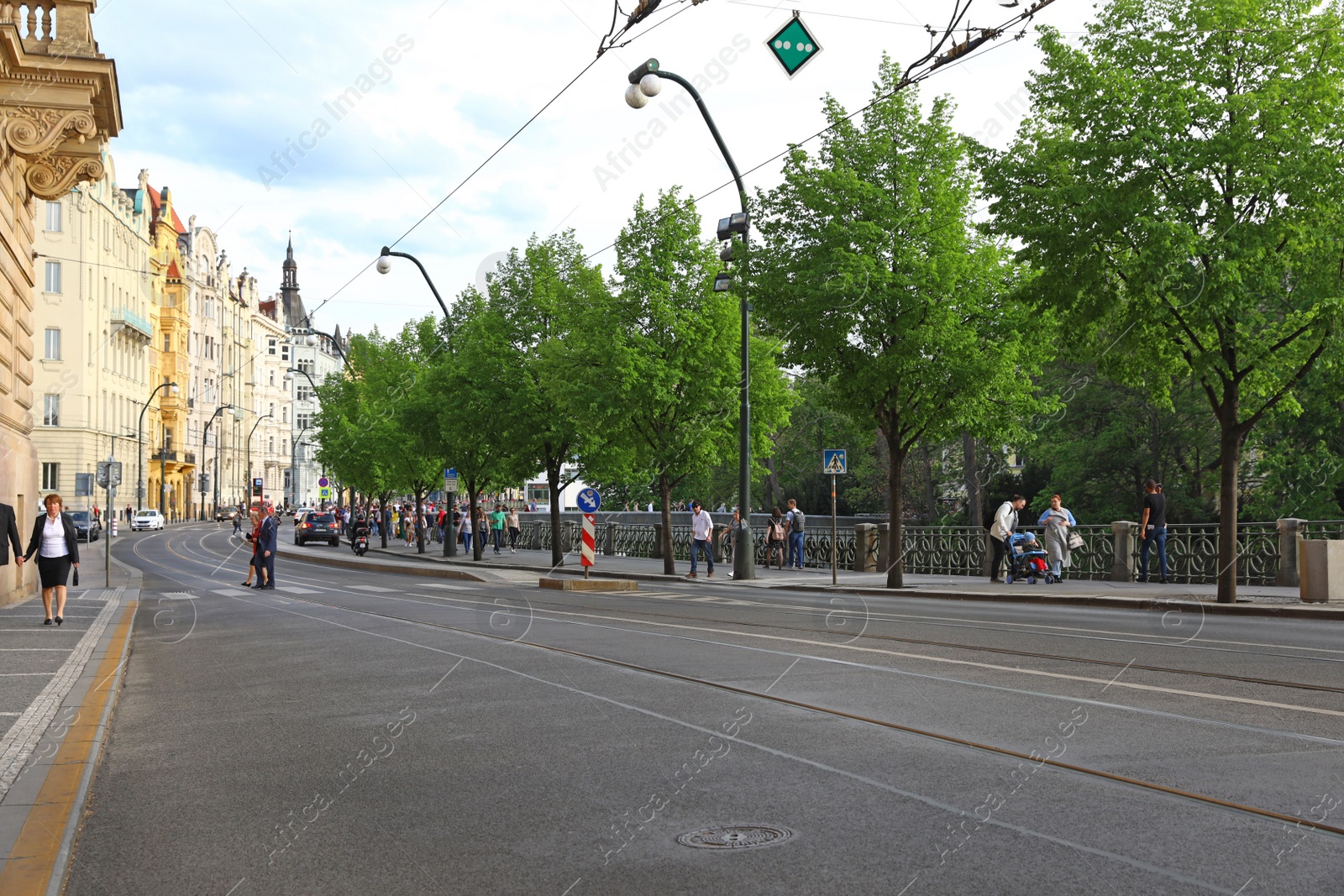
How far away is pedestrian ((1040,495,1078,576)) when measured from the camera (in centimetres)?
2509

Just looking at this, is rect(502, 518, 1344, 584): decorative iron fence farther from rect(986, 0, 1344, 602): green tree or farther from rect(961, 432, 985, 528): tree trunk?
rect(961, 432, 985, 528): tree trunk

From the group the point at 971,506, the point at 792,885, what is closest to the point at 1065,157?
the point at 792,885

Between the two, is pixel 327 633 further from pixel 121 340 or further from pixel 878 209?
pixel 121 340

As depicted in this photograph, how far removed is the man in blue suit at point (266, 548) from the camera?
26062 millimetres

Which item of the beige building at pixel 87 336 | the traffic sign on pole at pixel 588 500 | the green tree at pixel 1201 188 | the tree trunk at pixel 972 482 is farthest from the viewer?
the beige building at pixel 87 336

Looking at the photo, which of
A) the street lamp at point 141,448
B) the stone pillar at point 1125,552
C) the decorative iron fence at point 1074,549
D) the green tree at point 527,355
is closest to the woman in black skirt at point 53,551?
the stone pillar at point 1125,552

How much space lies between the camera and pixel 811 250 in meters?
25.0

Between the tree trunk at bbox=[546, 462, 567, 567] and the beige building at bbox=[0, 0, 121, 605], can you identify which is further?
the tree trunk at bbox=[546, 462, 567, 567]

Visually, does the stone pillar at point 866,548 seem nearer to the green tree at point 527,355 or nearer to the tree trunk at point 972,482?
the green tree at point 527,355

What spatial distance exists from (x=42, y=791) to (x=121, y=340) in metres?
88.1

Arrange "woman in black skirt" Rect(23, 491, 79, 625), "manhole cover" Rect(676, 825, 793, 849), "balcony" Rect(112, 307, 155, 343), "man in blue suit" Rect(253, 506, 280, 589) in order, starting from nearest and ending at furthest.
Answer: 1. "manhole cover" Rect(676, 825, 793, 849)
2. "woman in black skirt" Rect(23, 491, 79, 625)
3. "man in blue suit" Rect(253, 506, 280, 589)
4. "balcony" Rect(112, 307, 155, 343)

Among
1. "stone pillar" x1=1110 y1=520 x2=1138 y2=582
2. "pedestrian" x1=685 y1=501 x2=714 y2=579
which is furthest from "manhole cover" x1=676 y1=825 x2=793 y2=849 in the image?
"pedestrian" x1=685 y1=501 x2=714 y2=579

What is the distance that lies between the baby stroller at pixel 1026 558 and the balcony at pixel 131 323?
7241 cm

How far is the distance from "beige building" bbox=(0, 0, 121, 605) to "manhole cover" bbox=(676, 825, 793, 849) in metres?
16.6
